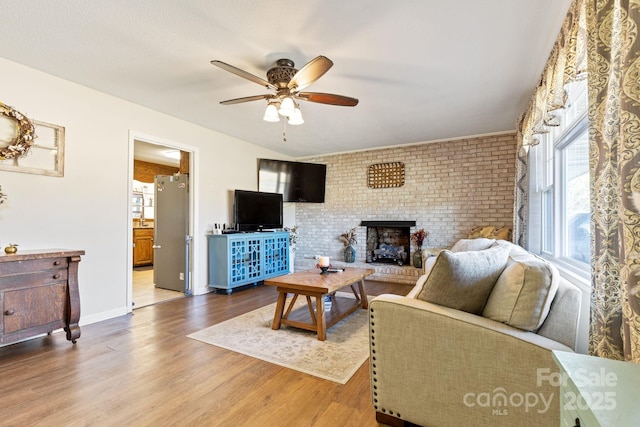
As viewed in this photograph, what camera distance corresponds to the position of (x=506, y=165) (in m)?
4.72

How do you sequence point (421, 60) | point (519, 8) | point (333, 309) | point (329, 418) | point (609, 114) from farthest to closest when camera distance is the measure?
point (333, 309) → point (421, 60) → point (519, 8) → point (329, 418) → point (609, 114)

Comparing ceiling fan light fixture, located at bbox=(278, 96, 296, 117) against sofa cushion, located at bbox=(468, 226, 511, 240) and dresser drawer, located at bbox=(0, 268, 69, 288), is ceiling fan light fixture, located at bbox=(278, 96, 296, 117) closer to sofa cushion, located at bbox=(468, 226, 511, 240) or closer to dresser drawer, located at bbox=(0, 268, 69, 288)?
dresser drawer, located at bbox=(0, 268, 69, 288)

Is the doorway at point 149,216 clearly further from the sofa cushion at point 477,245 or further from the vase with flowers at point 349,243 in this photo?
the sofa cushion at point 477,245

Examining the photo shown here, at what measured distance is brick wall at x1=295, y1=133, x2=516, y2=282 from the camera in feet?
15.8

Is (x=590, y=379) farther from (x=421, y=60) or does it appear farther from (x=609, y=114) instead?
(x=421, y=60)

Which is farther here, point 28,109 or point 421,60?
point 28,109

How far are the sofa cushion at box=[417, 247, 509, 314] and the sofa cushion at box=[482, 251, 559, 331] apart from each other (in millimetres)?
82

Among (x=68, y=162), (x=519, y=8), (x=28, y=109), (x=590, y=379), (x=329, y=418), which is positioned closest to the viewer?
(x=590, y=379)

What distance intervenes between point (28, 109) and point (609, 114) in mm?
4078

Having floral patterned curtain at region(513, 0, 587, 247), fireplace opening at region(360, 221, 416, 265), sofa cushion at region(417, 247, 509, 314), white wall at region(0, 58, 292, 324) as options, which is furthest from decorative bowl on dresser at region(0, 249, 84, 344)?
fireplace opening at region(360, 221, 416, 265)

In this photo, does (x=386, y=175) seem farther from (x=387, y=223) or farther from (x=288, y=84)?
(x=288, y=84)

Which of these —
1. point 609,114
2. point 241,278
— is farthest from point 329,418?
point 241,278

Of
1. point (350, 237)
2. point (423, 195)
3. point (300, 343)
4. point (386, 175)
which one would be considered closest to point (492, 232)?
point (423, 195)

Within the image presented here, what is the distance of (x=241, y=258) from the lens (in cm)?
459
